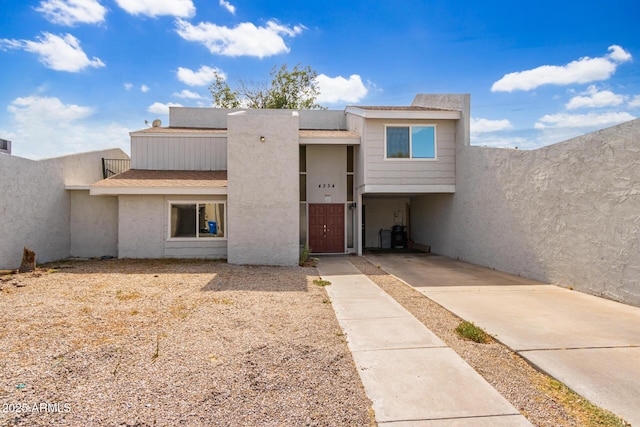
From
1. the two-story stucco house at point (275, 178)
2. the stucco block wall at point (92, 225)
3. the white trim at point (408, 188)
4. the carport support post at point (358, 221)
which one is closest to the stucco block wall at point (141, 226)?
the two-story stucco house at point (275, 178)

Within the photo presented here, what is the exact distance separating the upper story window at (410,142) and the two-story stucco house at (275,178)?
0.04 meters

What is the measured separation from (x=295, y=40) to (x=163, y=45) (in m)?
6.10

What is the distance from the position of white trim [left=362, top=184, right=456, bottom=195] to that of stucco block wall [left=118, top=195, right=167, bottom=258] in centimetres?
773

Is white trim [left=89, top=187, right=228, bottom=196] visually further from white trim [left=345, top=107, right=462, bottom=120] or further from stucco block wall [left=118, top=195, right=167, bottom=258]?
white trim [left=345, top=107, right=462, bottom=120]

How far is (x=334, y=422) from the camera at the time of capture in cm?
286

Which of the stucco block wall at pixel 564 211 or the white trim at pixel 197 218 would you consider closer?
the stucco block wall at pixel 564 211

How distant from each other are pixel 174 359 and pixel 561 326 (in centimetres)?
572

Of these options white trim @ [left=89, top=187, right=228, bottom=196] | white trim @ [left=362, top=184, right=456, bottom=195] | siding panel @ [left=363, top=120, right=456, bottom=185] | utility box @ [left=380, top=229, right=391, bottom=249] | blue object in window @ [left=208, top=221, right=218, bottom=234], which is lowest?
utility box @ [left=380, top=229, right=391, bottom=249]

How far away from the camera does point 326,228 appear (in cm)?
1484

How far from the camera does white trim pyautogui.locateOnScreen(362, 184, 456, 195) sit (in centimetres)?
1300

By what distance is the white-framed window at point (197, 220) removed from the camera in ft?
40.9

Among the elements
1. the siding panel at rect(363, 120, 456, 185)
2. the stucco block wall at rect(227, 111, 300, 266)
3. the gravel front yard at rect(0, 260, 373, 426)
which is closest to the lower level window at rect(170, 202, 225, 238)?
the stucco block wall at rect(227, 111, 300, 266)

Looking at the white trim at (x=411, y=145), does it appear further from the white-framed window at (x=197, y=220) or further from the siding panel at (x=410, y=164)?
the white-framed window at (x=197, y=220)

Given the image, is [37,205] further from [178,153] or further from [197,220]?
[178,153]
